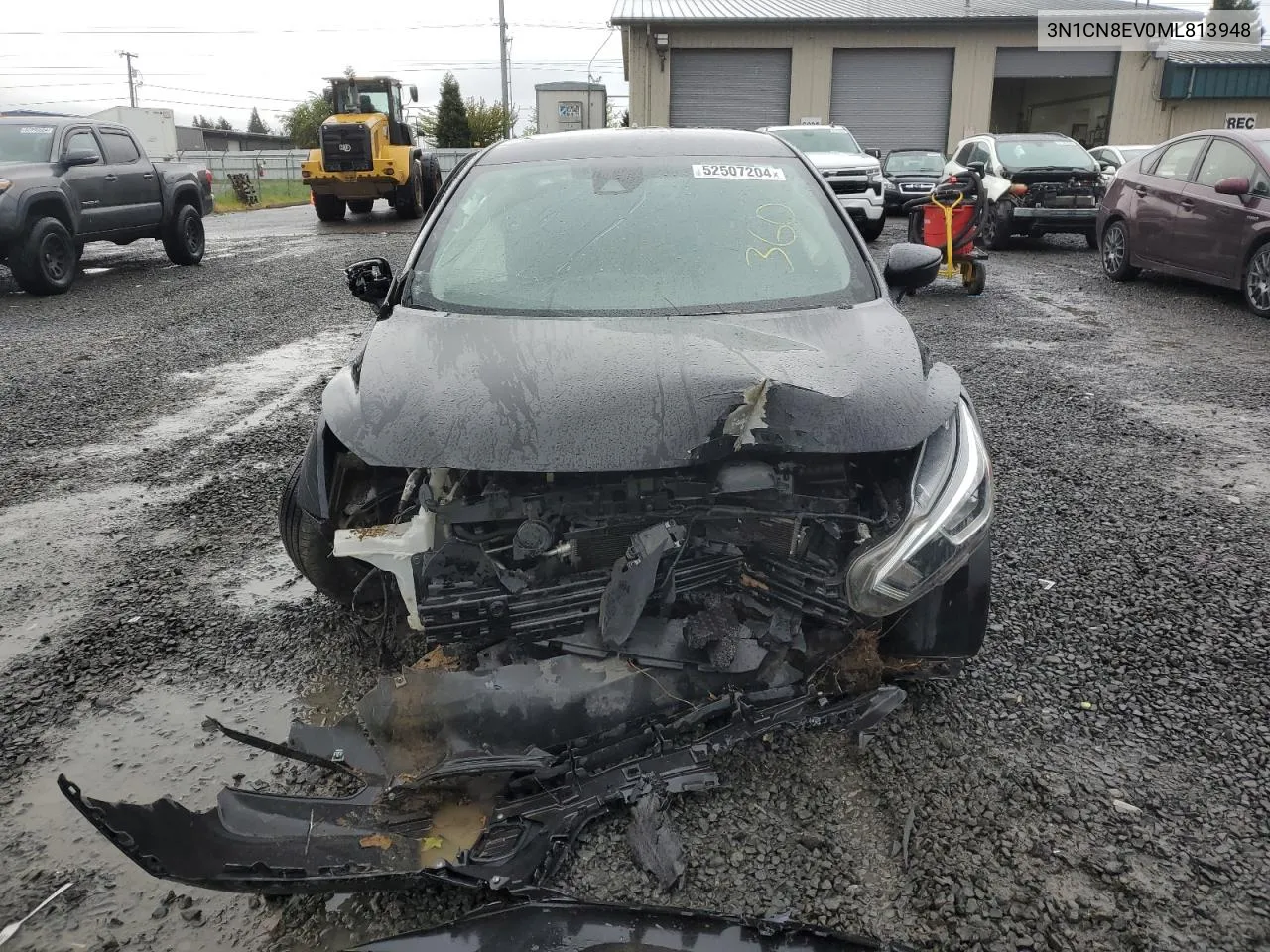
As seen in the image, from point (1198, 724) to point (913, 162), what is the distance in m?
19.0

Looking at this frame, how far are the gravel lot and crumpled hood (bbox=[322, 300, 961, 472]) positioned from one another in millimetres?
900

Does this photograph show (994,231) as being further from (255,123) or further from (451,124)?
(255,123)

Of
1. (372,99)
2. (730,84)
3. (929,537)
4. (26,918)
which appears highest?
(730,84)

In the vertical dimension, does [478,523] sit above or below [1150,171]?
below

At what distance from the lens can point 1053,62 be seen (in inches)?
1073

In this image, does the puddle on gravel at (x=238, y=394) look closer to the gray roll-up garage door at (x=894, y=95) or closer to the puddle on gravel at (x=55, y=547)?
the puddle on gravel at (x=55, y=547)

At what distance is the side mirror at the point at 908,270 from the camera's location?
11.4 ft

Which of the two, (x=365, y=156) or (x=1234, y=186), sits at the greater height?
(x=365, y=156)

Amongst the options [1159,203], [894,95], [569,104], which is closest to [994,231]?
[1159,203]

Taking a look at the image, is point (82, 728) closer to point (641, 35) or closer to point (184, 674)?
point (184, 674)

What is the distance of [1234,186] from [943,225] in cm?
249

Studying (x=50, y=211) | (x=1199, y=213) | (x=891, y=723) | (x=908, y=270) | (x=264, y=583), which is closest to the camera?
(x=891, y=723)

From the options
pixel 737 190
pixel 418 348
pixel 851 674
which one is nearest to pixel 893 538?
pixel 851 674

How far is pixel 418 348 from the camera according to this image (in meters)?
2.74
